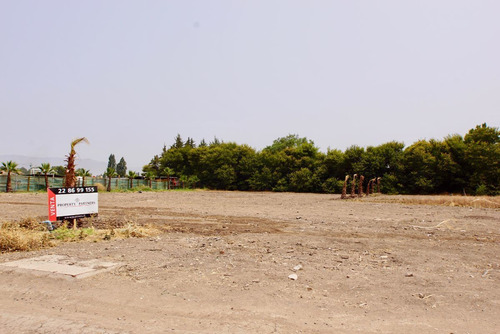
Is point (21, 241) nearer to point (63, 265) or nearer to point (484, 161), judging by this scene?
point (63, 265)

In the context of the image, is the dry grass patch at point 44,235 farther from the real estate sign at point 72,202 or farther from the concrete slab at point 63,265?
the concrete slab at point 63,265

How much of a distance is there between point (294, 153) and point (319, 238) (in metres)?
42.9

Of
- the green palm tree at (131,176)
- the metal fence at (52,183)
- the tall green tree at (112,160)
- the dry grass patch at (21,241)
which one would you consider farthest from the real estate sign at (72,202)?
the tall green tree at (112,160)

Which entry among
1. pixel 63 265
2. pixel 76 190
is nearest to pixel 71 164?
pixel 76 190

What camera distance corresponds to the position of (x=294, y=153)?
5156 centimetres

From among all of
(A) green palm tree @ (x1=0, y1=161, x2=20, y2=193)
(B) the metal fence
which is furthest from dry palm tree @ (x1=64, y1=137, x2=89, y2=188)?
(A) green palm tree @ (x1=0, y1=161, x2=20, y2=193)

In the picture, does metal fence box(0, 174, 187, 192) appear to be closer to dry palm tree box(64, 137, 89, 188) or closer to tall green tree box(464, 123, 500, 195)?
dry palm tree box(64, 137, 89, 188)

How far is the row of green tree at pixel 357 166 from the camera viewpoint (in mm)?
36125

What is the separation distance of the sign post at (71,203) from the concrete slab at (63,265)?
2974 mm

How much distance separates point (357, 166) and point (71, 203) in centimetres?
3760

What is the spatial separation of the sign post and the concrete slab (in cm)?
297

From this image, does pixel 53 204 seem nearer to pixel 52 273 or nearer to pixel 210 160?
pixel 52 273

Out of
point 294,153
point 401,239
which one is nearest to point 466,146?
point 294,153

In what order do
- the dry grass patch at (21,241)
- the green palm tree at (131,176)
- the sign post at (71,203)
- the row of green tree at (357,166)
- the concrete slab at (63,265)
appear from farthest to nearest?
the green palm tree at (131,176) < the row of green tree at (357,166) < the sign post at (71,203) < the dry grass patch at (21,241) < the concrete slab at (63,265)
